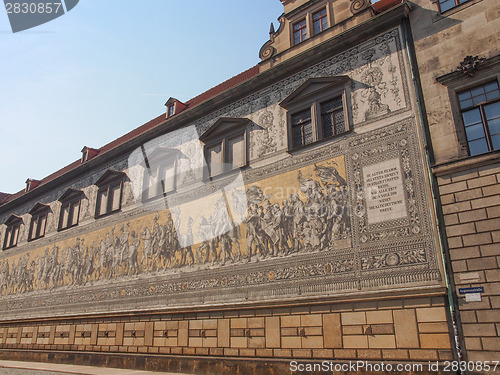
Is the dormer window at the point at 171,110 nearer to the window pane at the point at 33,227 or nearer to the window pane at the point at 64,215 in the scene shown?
the window pane at the point at 64,215

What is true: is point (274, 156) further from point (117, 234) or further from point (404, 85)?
point (117, 234)

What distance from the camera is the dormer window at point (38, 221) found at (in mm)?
17603

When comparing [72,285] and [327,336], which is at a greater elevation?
[72,285]

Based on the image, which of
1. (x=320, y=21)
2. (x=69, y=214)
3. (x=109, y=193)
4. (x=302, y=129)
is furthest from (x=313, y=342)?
(x=69, y=214)

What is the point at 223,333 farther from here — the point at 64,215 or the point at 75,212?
the point at 64,215

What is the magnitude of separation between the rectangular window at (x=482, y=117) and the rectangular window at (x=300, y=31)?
185 inches

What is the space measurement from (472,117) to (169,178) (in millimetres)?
8478

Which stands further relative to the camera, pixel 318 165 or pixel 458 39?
pixel 318 165

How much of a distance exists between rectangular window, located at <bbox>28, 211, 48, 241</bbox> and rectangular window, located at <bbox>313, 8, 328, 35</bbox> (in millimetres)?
13553

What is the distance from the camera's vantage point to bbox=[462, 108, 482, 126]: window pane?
764 centimetres

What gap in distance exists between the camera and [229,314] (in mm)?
9539

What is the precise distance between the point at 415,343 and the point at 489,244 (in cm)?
204

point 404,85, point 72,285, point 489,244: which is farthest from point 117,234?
point 489,244

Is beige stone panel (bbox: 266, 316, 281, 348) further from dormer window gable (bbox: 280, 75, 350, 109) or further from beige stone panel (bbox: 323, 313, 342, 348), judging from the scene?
dormer window gable (bbox: 280, 75, 350, 109)
